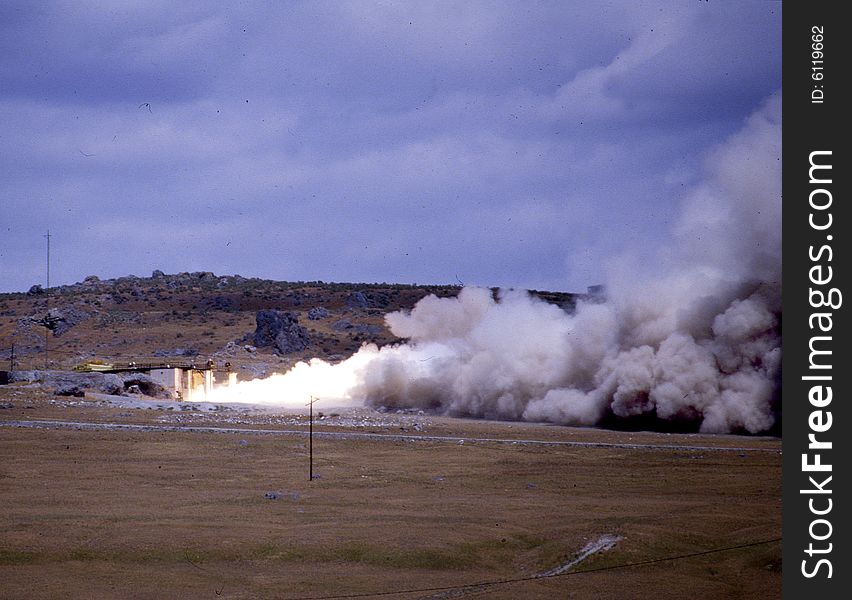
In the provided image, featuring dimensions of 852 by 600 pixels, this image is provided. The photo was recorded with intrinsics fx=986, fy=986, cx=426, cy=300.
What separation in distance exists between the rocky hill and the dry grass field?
2256 inches

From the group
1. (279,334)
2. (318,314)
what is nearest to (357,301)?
(318,314)

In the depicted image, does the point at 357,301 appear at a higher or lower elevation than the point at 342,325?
higher

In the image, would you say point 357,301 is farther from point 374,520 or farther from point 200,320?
point 374,520

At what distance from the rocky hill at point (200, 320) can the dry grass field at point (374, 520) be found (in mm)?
57291

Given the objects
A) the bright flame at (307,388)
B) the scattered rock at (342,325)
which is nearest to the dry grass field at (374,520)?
the bright flame at (307,388)

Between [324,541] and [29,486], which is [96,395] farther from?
[324,541]

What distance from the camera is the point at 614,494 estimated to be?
32.8 metres

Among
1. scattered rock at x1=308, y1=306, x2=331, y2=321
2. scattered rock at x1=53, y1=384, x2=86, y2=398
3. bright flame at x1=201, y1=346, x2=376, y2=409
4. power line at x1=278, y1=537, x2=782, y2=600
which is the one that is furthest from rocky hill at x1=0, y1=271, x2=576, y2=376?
power line at x1=278, y1=537, x2=782, y2=600

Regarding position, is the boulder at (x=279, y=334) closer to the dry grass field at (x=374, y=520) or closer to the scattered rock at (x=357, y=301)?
the scattered rock at (x=357, y=301)

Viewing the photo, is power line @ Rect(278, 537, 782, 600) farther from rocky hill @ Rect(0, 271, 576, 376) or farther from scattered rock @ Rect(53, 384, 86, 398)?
rocky hill @ Rect(0, 271, 576, 376)

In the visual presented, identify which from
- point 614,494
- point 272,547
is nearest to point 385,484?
point 614,494

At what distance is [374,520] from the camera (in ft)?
91.4

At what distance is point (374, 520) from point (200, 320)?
364 ft

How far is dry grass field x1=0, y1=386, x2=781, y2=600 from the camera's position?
886 inches
